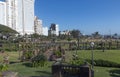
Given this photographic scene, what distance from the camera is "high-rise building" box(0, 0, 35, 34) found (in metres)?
94.6

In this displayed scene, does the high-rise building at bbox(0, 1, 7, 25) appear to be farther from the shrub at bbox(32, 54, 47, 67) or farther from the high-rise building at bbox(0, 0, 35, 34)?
the shrub at bbox(32, 54, 47, 67)

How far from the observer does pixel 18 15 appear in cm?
10806

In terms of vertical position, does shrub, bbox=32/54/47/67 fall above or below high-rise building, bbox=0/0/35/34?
below

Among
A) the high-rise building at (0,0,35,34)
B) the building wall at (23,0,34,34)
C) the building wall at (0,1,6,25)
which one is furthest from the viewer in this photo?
the building wall at (23,0,34,34)

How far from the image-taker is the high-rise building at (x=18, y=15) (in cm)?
9462

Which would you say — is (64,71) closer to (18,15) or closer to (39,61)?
(39,61)

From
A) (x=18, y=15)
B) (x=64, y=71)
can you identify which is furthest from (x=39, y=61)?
(x=18, y=15)

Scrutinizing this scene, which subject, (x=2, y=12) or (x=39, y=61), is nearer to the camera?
(x=39, y=61)

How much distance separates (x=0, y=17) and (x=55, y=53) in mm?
78798

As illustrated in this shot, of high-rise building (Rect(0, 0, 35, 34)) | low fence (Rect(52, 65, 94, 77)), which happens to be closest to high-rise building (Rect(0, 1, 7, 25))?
high-rise building (Rect(0, 0, 35, 34))

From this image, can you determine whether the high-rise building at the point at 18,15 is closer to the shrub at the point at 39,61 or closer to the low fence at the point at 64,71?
the shrub at the point at 39,61

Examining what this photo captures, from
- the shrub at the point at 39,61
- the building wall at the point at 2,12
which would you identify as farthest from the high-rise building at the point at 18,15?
the shrub at the point at 39,61

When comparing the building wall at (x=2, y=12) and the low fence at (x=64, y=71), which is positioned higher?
the building wall at (x=2, y=12)

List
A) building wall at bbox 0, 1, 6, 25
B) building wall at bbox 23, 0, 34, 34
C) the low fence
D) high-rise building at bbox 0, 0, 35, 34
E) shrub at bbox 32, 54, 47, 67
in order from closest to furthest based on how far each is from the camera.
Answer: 1. the low fence
2. shrub at bbox 32, 54, 47, 67
3. building wall at bbox 0, 1, 6, 25
4. high-rise building at bbox 0, 0, 35, 34
5. building wall at bbox 23, 0, 34, 34
